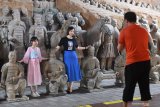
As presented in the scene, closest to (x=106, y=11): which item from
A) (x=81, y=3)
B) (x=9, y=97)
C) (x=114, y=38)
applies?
(x=81, y=3)

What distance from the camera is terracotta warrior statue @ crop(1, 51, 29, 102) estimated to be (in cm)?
787

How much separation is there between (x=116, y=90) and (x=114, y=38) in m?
2.63

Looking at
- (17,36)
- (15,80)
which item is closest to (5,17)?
(17,36)

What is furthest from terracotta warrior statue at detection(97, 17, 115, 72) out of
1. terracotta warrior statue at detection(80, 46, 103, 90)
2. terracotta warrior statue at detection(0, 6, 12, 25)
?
terracotta warrior statue at detection(0, 6, 12, 25)

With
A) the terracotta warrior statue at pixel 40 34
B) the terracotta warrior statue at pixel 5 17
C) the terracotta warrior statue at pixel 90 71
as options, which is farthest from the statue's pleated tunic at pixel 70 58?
the terracotta warrior statue at pixel 5 17

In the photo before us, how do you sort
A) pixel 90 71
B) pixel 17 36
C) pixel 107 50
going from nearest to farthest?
pixel 90 71 < pixel 17 36 < pixel 107 50

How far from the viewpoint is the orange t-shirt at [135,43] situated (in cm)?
604

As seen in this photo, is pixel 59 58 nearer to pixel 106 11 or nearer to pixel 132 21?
pixel 132 21

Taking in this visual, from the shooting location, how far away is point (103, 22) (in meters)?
9.91

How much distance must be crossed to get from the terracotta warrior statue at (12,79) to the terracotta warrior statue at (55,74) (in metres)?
0.76

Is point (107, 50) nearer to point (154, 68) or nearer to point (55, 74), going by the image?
point (154, 68)

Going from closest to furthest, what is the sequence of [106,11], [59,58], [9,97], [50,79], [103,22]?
1. [9,97]
2. [50,79]
3. [59,58]
4. [103,22]
5. [106,11]

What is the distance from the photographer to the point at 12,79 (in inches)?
311

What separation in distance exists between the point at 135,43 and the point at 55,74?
118 inches
